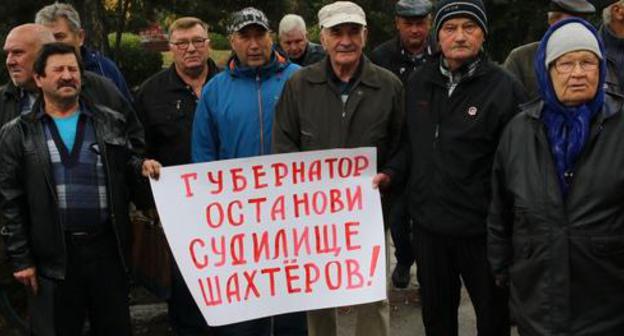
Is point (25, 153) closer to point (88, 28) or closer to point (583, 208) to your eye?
point (583, 208)

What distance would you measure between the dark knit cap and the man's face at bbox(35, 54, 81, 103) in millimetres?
1925

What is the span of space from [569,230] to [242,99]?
2089mm

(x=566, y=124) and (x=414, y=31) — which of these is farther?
(x=414, y=31)

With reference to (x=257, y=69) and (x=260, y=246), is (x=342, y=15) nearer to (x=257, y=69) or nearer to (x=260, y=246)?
(x=257, y=69)

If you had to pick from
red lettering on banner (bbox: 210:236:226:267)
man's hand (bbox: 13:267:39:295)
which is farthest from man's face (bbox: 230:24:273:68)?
man's hand (bbox: 13:267:39:295)

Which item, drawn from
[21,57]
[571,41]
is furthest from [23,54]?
[571,41]

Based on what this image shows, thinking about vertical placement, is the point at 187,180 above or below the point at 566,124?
below

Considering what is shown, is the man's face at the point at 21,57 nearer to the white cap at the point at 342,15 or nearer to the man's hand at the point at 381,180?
the white cap at the point at 342,15

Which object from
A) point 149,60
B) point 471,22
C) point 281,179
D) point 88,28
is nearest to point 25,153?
point 281,179

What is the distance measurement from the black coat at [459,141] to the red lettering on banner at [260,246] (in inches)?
33.1

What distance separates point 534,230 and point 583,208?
0.76 feet

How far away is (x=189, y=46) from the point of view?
4.79 meters

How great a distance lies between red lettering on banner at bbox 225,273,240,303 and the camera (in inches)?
157

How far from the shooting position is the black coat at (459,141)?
3.67 metres
